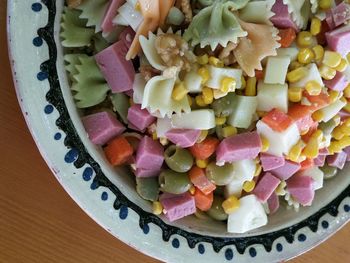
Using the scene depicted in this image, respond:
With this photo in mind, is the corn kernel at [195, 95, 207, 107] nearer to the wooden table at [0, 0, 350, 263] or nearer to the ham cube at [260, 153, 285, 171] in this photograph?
the ham cube at [260, 153, 285, 171]

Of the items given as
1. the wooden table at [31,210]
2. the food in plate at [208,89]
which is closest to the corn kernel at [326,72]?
the food in plate at [208,89]

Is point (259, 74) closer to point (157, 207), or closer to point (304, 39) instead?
point (304, 39)

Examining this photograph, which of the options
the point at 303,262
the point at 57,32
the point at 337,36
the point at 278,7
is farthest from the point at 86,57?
the point at 303,262

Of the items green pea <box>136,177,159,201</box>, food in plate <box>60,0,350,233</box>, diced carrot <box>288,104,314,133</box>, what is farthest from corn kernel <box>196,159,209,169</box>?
diced carrot <box>288,104,314,133</box>

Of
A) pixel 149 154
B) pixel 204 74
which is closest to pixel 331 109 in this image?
pixel 204 74

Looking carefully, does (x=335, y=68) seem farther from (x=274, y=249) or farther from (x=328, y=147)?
(x=274, y=249)
